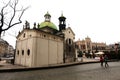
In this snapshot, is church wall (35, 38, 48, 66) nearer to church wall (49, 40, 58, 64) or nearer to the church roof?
church wall (49, 40, 58, 64)

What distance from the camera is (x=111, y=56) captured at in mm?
42781

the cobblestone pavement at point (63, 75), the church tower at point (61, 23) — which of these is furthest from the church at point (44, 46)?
the cobblestone pavement at point (63, 75)

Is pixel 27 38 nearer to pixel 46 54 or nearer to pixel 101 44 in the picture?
pixel 46 54

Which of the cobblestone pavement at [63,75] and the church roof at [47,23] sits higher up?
the church roof at [47,23]

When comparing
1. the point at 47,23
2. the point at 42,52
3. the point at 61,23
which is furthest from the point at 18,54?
the point at 61,23

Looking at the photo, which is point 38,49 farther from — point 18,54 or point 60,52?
point 60,52

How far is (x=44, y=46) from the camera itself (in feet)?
88.9

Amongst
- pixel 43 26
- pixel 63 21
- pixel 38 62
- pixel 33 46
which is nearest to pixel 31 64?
pixel 38 62

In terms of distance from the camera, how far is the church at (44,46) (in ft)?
83.6

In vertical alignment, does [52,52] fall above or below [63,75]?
above

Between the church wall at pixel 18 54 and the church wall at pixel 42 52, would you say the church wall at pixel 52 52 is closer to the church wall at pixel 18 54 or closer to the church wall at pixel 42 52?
the church wall at pixel 42 52

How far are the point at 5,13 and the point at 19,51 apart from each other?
392 inches

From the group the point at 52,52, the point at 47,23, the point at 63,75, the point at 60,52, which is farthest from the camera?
the point at 47,23

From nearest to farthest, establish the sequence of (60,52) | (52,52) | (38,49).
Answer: (38,49), (52,52), (60,52)
